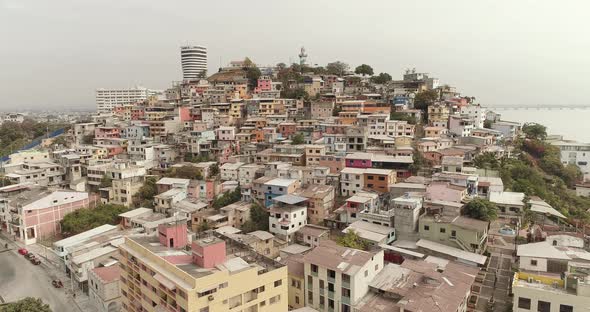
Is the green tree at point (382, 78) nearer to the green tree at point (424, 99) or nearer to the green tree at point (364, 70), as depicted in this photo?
the green tree at point (364, 70)

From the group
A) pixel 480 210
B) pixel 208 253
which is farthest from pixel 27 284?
pixel 480 210

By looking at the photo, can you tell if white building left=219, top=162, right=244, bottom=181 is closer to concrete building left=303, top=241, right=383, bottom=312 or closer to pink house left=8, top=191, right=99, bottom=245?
pink house left=8, top=191, right=99, bottom=245

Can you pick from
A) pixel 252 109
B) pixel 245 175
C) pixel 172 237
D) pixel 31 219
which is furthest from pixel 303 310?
pixel 252 109

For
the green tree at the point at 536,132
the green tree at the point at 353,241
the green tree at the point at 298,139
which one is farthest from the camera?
the green tree at the point at 536,132

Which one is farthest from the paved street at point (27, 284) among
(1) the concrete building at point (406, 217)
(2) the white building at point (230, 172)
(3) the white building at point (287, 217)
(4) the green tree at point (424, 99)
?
(4) the green tree at point (424, 99)

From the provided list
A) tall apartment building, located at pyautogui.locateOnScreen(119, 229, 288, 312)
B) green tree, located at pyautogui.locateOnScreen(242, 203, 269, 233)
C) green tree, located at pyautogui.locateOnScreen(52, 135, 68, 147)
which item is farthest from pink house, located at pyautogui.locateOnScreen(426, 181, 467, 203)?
green tree, located at pyautogui.locateOnScreen(52, 135, 68, 147)

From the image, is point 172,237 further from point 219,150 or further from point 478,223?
point 219,150
